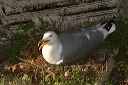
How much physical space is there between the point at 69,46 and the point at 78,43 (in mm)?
157

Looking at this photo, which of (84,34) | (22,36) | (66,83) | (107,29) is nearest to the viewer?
(66,83)

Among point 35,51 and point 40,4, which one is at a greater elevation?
point 40,4

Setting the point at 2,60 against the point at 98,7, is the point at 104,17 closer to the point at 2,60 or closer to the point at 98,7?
the point at 98,7

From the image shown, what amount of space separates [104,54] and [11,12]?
1.81m

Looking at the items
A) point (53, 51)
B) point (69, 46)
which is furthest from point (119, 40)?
point (53, 51)

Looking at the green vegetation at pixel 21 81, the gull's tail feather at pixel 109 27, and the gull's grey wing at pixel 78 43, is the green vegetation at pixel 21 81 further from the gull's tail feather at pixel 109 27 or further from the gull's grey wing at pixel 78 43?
the gull's tail feather at pixel 109 27

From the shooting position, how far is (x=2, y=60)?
3.95 meters

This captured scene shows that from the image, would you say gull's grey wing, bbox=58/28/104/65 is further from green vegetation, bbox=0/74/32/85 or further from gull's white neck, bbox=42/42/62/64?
green vegetation, bbox=0/74/32/85

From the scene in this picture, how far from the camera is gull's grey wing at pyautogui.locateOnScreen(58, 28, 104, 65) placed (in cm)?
337

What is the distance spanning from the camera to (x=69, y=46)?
338 centimetres

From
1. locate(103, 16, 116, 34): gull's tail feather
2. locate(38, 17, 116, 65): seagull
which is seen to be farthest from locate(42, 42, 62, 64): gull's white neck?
locate(103, 16, 116, 34): gull's tail feather

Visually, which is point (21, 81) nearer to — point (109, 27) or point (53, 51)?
point (53, 51)

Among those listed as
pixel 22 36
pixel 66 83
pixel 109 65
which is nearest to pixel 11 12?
pixel 22 36

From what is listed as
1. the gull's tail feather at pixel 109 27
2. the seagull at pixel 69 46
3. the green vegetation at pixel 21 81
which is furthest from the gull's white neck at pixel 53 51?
the gull's tail feather at pixel 109 27
